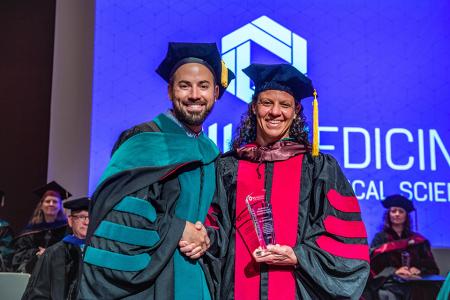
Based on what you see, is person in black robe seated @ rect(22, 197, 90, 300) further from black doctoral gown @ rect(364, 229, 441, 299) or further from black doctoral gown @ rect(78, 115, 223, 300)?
black doctoral gown @ rect(364, 229, 441, 299)

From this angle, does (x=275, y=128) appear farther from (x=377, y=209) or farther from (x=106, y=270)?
(x=377, y=209)

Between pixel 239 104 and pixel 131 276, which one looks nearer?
pixel 131 276

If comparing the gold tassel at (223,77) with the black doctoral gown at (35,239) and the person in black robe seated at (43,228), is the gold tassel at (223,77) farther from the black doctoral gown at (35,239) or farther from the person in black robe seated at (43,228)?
the black doctoral gown at (35,239)

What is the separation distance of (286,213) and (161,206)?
0.63 m

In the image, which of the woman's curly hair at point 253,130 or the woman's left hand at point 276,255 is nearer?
the woman's left hand at point 276,255

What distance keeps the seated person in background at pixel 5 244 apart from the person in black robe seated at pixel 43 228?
0.42 ft

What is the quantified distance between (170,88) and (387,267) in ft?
15.3

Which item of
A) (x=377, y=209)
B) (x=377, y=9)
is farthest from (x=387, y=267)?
(x=377, y=9)

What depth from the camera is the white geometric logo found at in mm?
6703

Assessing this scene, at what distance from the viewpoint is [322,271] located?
261 cm

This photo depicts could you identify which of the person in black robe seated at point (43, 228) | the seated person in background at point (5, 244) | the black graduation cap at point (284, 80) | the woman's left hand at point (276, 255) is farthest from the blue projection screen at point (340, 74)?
the woman's left hand at point (276, 255)

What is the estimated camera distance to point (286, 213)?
8.96 feet

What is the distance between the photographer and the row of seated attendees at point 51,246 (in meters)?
4.78

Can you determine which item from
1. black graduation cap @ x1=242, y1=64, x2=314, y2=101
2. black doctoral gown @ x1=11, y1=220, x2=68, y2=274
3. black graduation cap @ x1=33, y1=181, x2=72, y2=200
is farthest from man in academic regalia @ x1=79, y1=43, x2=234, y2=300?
black doctoral gown @ x1=11, y1=220, x2=68, y2=274
